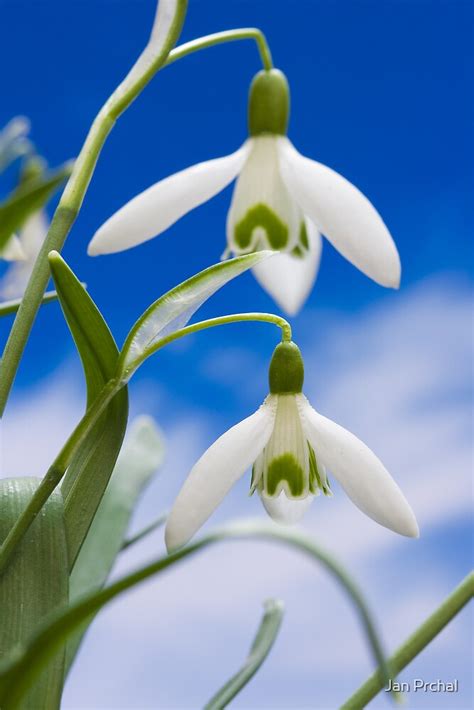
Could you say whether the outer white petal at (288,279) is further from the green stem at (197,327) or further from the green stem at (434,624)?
the green stem at (434,624)

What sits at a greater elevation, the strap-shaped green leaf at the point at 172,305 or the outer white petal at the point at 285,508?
the strap-shaped green leaf at the point at 172,305

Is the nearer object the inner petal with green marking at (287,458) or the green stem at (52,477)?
the green stem at (52,477)

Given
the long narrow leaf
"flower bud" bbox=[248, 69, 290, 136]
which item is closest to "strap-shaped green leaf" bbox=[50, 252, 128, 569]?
the long narrow leaf

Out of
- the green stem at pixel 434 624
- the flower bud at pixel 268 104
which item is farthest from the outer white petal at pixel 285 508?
the flower bud at pixel 268 104

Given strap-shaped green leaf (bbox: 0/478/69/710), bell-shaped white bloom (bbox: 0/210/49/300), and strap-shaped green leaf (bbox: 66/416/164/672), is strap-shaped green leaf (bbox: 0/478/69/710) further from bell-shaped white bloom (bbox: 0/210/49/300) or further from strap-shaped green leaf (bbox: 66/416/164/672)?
bell-shaped white bloom (bbox: 0/210/49/300)

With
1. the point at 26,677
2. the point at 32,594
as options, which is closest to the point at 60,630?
the point at 26,677

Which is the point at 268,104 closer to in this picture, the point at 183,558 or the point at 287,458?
the point at 287,458

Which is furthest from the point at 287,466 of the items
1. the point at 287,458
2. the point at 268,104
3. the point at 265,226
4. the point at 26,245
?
the point at 26,245
